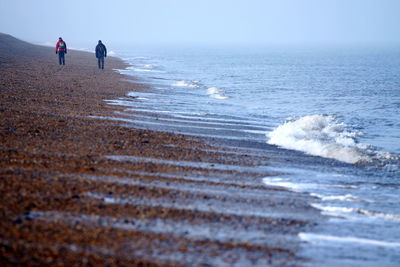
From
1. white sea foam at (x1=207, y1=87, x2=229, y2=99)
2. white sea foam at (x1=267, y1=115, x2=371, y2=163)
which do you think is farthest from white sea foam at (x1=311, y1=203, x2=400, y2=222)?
white sea foam at (x1=207, y1=87, x2=229, y2=99)

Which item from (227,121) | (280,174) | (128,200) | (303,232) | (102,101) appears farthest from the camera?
(102,101)

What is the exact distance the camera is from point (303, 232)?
7.08 m

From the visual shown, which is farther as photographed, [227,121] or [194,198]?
[227,121]

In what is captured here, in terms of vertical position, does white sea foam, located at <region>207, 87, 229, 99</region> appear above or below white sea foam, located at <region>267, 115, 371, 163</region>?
above

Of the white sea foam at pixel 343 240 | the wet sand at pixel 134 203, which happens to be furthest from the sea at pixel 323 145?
the wet sand at pixel 134 203

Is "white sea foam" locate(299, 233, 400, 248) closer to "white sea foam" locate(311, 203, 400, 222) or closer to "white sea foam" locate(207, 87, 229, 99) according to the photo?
"white sea foam" locate(311, 203, 400, 222)

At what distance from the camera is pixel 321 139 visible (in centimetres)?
1547

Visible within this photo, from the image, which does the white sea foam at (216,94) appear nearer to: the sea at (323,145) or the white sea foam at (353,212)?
the sea at (323,145)

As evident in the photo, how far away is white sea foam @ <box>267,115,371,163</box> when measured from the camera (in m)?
12.9

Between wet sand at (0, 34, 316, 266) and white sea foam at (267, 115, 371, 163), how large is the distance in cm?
217

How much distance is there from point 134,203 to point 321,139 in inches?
369

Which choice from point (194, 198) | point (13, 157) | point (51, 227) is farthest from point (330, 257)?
point (13, 157)

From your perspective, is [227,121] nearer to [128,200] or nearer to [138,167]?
[138,167]

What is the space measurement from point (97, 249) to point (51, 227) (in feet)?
2.76
